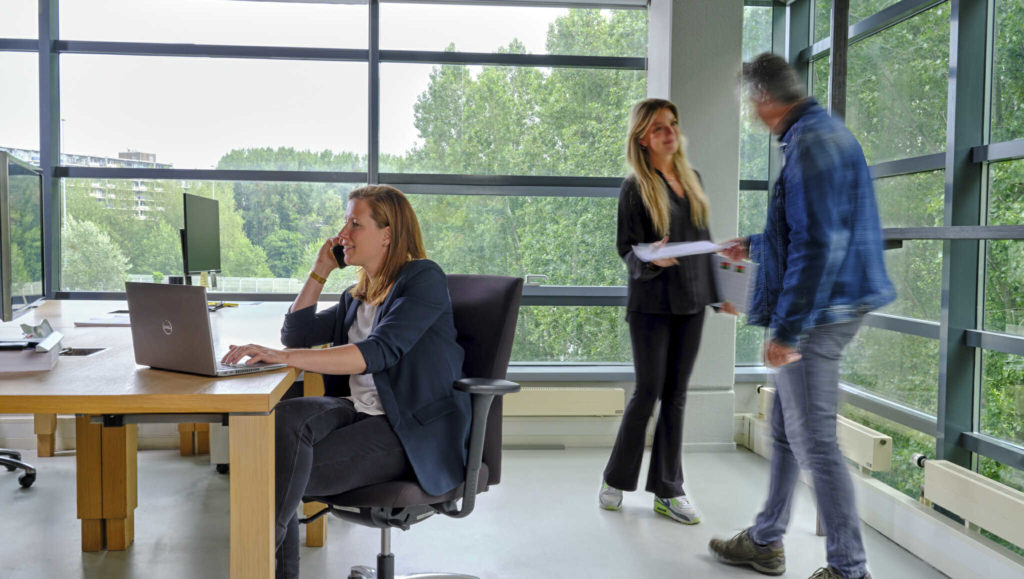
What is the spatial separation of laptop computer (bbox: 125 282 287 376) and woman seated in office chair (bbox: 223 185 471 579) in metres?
0.08

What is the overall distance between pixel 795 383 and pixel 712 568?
80 centimetres

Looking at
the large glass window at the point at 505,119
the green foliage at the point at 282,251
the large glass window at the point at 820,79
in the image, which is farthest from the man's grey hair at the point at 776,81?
the green foliage at the point at 282,251

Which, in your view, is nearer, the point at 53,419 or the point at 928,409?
the point at 928,409

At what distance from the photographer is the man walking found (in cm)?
220

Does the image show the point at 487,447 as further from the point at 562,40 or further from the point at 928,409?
the point at 562,40

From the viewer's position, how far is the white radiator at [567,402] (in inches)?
172

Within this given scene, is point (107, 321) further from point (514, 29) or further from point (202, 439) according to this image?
point (514, 29)

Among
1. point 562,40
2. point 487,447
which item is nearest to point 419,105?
point 562,40

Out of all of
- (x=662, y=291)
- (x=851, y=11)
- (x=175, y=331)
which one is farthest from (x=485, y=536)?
(x=851, y=11)

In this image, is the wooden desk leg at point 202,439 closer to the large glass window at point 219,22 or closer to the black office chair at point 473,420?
the large glass window at point 219,22

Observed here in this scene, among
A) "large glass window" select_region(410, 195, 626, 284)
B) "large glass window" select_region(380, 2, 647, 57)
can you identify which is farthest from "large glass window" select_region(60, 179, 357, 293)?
"large glass window" select_region(380, 2, 647, 57)

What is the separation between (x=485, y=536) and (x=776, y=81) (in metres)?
1.84

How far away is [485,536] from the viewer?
3.08 m

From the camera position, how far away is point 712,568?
2777mm
